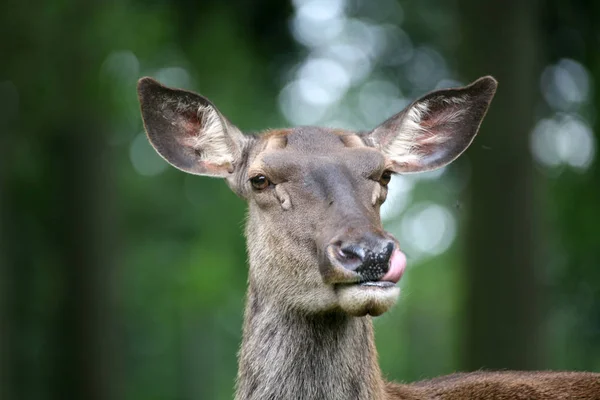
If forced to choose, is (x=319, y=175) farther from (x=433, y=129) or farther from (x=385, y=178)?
(x=433, y=129)

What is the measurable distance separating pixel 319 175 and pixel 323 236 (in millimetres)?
506

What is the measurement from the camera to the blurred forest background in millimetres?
12102

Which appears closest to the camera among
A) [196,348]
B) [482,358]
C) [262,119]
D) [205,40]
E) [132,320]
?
[482,358]

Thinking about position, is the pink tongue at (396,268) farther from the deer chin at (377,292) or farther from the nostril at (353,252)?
the nostril at (353,252)

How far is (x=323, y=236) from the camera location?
17.0ft

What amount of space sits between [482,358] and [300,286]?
22.2 feet

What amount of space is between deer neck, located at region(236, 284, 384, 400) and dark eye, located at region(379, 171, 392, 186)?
0.82m

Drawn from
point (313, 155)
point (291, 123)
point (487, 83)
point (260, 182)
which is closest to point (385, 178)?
point (313, 155)

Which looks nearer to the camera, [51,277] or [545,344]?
[545,344]

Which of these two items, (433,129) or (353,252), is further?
(433,129)

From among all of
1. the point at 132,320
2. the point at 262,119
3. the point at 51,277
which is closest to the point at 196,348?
the point at 132,320

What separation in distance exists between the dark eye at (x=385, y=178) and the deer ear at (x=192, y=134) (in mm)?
1055

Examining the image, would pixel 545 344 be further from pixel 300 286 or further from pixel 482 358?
pixel 300 286

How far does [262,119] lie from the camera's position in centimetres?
2039
